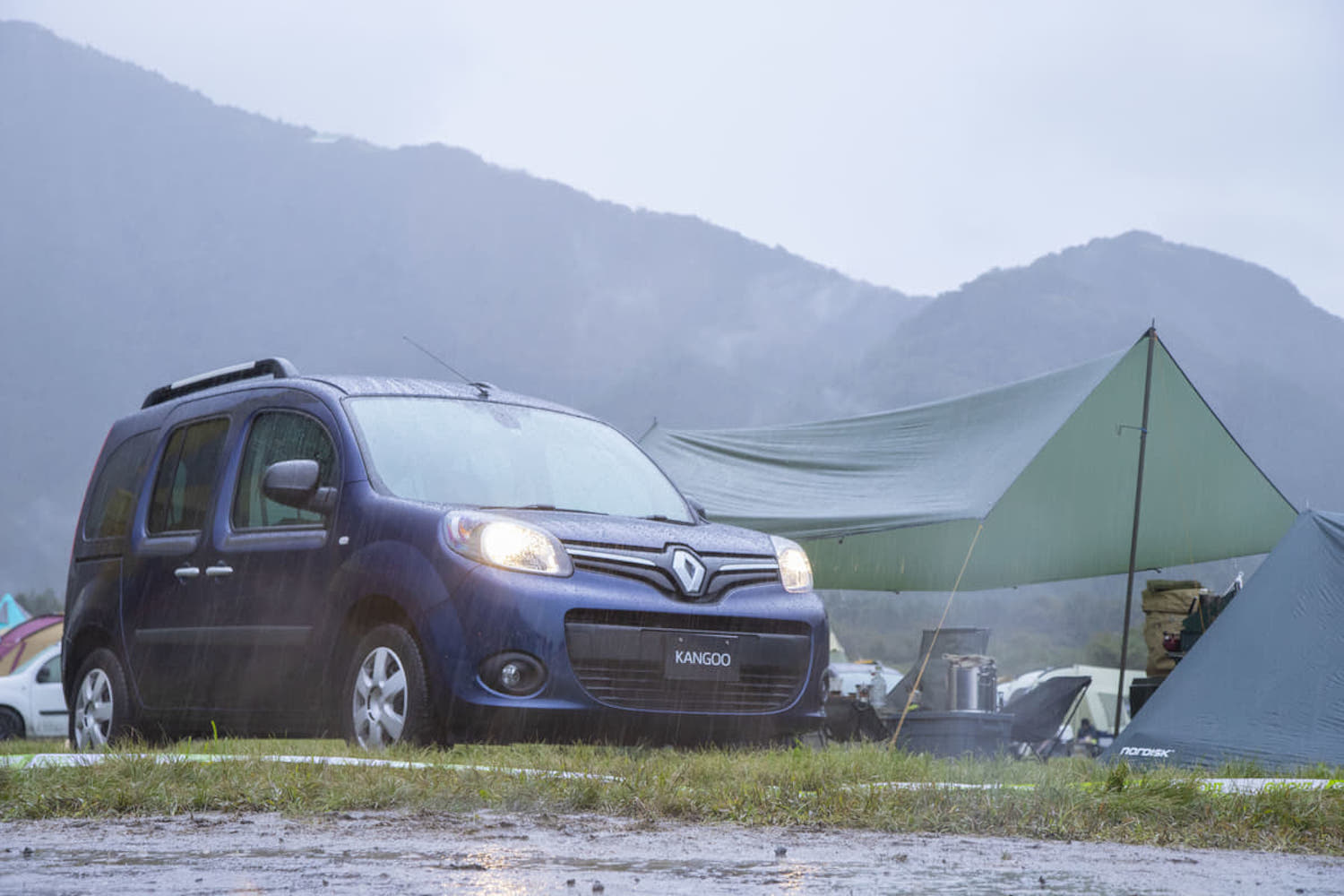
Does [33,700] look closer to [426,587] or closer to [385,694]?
[385,694]

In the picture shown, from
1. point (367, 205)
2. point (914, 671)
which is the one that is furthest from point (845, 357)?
point (914, 671)

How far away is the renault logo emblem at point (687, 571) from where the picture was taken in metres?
5.00

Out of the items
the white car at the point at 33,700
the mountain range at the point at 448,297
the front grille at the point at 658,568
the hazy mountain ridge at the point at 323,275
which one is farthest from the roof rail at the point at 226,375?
the hazy mountain ridge at the point at 323,275

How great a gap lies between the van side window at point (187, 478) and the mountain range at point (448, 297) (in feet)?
384

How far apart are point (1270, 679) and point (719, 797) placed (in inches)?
183

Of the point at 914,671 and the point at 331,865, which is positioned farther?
the point at 914,671

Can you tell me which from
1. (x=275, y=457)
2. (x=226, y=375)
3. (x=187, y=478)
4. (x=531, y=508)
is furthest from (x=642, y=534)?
(x=226, y=375)

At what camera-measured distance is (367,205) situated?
150875mm

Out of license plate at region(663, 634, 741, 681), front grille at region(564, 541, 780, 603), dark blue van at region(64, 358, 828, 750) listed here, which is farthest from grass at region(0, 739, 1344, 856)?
front grille at region(564, 541, 780, 603)

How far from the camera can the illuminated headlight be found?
543 centimetres

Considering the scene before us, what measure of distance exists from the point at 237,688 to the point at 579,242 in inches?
5925

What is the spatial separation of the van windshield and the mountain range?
11691 cm

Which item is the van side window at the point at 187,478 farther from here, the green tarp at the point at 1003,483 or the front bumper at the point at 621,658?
the green tarp at the point at 1003,483

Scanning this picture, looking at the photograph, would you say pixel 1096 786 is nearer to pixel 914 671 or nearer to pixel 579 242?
pixel 914 671
